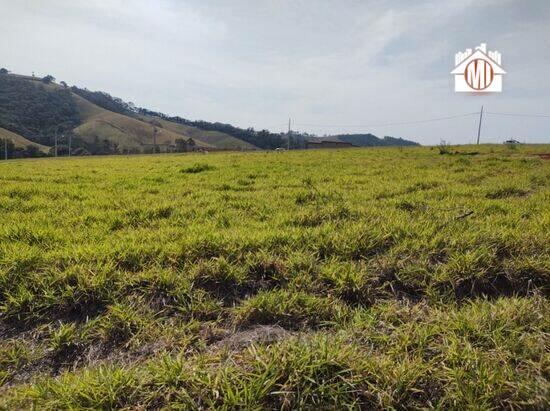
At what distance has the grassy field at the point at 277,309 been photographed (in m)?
2.11

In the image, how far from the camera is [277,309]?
3014 mm

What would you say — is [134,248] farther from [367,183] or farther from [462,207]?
[367,183]

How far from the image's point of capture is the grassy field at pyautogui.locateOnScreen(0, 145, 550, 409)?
2105 millimetres

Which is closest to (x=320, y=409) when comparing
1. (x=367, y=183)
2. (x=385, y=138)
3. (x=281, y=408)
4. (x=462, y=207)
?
(x=281, y=408)

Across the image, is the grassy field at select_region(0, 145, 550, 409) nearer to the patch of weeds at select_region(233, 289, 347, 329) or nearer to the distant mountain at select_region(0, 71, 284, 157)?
the patch of weeds at select_region(233, 289, 347, 329)

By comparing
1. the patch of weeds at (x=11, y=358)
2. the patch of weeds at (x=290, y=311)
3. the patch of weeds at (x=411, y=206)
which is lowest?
the patch of weeds at (x=11, y=358)

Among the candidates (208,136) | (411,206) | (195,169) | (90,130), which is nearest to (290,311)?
(411,206)

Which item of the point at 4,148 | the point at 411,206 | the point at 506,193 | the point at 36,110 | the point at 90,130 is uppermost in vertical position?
→ the point at 36,110

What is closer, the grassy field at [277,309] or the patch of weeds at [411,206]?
the grassy field at [277,309]

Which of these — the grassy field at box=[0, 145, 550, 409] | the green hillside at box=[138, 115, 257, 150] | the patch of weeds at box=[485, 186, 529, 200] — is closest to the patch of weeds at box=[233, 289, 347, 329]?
the grassy field at box=[0, 145, 550, 409]

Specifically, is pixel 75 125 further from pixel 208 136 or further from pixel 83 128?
pixel 208 136

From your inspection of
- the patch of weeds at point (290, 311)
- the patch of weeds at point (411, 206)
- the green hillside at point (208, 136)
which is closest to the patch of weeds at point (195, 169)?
the patch of weeds at point (411, 206)

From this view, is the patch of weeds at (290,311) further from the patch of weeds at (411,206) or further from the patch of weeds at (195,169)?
the patch of weeds at (195,169)

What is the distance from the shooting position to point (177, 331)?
2744mm
